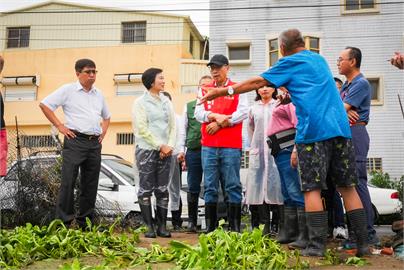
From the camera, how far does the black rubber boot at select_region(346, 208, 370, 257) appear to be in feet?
13.6

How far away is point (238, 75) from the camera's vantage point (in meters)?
22.1

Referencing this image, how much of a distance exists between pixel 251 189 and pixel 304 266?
205 centimetres

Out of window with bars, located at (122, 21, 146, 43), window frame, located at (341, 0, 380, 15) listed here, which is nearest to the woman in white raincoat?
window frame, located at (341, 0, 380, 15)

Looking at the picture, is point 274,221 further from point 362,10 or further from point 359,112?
point 362,10

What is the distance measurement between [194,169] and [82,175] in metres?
1.60

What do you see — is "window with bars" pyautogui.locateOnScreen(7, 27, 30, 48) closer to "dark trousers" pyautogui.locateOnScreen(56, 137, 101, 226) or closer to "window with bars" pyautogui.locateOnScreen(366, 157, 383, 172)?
"window with bars" pyautogui.locateOnScreen(366, 157, 383, 172)

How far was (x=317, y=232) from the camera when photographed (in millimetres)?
4102

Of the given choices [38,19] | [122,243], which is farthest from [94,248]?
[38,19]

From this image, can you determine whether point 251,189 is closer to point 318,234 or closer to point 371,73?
point 318,234

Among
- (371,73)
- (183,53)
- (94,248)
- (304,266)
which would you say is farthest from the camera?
(183,53)

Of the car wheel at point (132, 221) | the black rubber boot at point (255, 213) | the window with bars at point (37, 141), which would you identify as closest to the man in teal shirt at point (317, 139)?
the black rubber boot at point (255, 213)

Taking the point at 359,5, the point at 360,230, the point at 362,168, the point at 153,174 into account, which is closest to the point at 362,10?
the point at 359,5

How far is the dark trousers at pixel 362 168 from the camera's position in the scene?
488 centimetres

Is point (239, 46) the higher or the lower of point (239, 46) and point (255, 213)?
the higher
